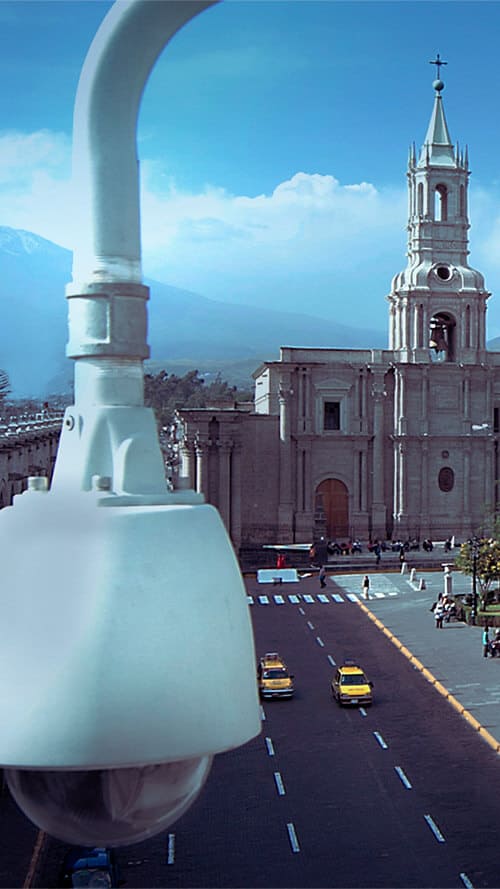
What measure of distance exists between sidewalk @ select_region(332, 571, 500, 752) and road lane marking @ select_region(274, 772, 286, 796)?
4757mm

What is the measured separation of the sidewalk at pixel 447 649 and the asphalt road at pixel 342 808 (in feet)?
1.75

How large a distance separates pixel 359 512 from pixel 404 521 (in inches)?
88.3

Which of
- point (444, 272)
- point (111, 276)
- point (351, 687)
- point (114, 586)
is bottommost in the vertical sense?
point (351, 687)

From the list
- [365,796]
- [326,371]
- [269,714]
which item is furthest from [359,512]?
[365,796]

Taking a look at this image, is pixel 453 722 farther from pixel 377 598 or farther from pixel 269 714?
pixel 377 598

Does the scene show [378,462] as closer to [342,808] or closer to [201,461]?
[201,461]

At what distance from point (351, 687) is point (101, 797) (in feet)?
83.0

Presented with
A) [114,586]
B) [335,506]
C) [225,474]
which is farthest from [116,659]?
[335,506]

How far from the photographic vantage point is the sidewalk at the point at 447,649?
2677 cm

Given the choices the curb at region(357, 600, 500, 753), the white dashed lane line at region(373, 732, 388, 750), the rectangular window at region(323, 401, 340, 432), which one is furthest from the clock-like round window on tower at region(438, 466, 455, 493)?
the white dashed lane line at region(373, 732, 388, 750)

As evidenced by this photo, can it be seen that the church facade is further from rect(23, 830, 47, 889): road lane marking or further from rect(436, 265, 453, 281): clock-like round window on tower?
rect(23, 830, 47, 889): road lane marking

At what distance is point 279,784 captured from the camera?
69.5ft

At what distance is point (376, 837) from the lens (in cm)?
1805

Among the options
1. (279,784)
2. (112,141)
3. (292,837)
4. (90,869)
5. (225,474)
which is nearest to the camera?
(112,141)
